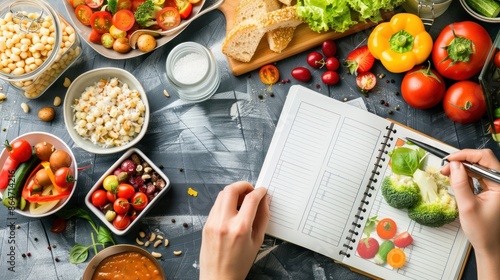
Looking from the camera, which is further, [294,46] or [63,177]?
[294,46]

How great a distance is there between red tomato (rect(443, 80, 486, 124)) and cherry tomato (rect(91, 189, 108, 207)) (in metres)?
1.32

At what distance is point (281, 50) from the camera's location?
2.13 meters

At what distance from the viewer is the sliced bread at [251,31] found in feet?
6.65

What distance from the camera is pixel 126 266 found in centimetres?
201

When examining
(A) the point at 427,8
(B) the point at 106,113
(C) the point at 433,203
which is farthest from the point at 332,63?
(B) the point at 106,113

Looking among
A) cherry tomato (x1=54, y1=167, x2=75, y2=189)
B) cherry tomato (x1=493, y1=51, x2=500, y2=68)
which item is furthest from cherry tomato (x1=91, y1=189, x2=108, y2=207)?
cherry tomato (x1=493, y1=51, x2=500, y2=68)

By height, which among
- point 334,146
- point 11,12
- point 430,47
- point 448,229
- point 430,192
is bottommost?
point 448,229

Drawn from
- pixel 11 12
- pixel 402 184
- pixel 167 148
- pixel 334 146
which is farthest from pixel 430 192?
pixel 11 12

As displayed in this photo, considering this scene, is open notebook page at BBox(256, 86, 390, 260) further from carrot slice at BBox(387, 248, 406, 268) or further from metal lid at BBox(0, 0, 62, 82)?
metal lid at BBox(0, 0, 62, 82)

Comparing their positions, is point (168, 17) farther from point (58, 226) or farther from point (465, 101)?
point (465, 101)

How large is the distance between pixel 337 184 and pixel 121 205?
0.81m

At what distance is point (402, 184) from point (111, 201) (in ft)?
3.55

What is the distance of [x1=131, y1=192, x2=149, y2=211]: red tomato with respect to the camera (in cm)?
204

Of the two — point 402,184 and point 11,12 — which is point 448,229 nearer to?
point 402,184
